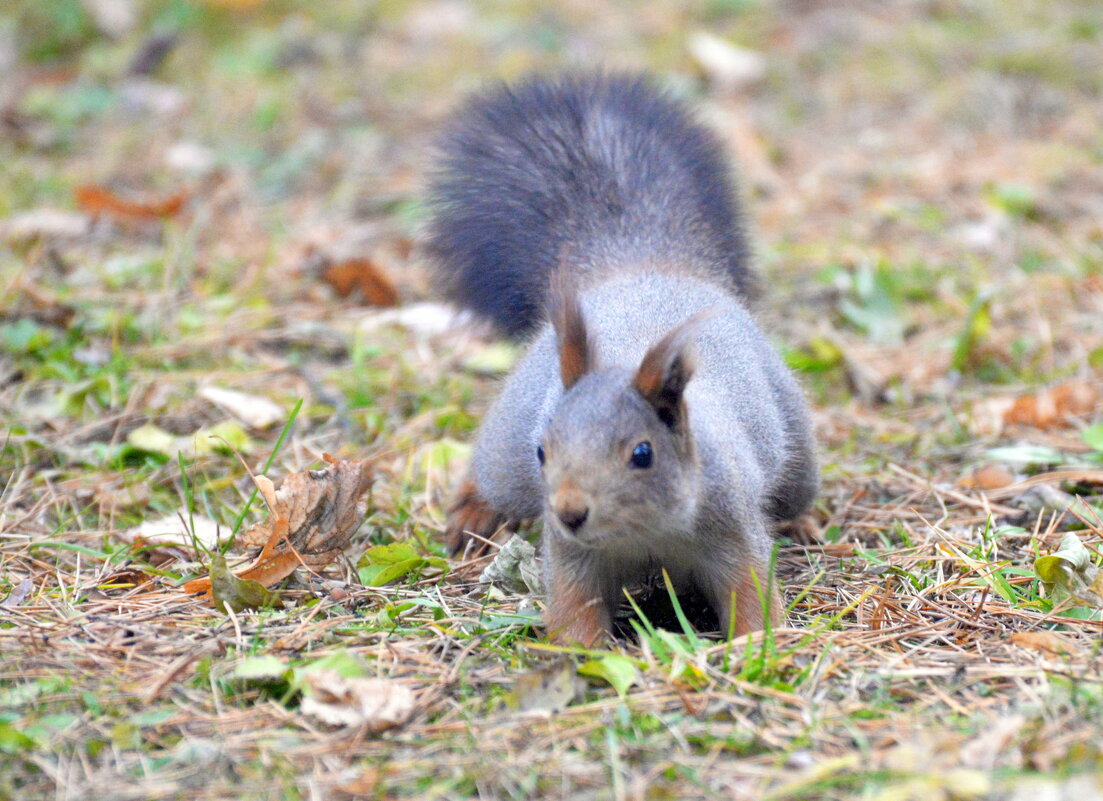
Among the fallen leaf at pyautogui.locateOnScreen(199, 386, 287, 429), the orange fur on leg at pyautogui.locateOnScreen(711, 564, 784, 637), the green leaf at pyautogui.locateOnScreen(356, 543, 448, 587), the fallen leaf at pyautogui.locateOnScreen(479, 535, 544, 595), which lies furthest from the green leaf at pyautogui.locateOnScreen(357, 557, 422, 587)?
the fallen leaf at pyautogui.locateOnScreen(199, 386, 287, 429)

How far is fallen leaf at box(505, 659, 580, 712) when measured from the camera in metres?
1.88

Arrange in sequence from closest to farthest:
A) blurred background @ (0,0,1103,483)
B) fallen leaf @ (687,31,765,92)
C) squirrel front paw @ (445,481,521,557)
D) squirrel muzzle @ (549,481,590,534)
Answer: squirrel muzzle @ (549,481,590,534)
squirrel front paw @ (445,481,521,557)
blurred background @ (0,0,1103,483)
fallen leaf @ (687,31,765,92)

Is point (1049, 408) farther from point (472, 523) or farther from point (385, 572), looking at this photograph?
point (385, 572)

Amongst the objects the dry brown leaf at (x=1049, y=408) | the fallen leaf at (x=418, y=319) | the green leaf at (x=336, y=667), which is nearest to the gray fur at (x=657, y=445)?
the green leaf at (x=336, y=667)

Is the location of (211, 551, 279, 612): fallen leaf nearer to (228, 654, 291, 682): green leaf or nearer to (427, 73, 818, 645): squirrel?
(228, 654, 291, 682): green leaf

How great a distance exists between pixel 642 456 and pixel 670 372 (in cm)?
16

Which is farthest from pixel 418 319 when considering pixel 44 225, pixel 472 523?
pixel 44 225

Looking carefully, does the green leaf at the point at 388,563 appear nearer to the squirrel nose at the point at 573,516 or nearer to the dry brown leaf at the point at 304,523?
the dry brown leaf at the point at 304,523

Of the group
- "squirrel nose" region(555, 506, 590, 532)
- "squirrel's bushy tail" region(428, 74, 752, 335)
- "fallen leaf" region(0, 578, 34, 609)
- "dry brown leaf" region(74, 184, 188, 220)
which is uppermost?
"squirrel's bushy tail" region(428, 74, 752, 335)

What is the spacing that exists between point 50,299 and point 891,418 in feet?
8.46

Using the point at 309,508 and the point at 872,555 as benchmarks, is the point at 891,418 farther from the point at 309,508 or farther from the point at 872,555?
the point at 309,508

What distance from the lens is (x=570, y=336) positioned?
6.88 feet

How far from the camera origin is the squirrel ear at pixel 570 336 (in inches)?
82.4

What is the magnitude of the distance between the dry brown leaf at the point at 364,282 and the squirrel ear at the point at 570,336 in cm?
206
